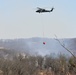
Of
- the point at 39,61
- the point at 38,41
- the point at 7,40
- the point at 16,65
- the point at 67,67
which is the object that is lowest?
the point at 7,40

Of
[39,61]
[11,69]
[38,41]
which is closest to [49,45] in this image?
[38,41]

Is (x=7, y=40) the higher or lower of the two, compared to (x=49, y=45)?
lower

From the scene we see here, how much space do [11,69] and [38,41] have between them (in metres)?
114

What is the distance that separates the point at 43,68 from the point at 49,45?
3189 inches

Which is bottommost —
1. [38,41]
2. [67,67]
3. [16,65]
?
[38,41]

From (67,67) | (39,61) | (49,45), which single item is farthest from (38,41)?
(67,67)

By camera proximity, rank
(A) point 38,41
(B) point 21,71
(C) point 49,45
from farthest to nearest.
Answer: (A) point 38,41
(C) point 49,45
(B) point 21,71

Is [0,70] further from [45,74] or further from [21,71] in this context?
[45,74]

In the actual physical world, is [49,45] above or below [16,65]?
below

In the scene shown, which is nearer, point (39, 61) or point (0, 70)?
point (0, 70)

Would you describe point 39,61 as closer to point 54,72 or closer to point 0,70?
point 54,72

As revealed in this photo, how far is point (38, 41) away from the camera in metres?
143

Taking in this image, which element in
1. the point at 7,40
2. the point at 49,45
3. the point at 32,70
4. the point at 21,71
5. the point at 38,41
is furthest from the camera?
the point at 7,40

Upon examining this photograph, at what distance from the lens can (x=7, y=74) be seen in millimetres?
27141
